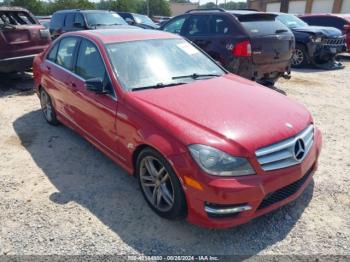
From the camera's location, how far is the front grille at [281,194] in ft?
9.22

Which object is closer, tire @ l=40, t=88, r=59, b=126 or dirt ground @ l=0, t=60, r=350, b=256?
dirt ground @ l=0, t=60, r=350, b=256

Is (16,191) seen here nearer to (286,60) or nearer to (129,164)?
(129,164)

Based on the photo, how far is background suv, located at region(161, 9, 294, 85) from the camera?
21.0ft

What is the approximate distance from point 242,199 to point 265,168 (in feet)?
1.04

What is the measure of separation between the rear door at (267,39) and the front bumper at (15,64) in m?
4.80

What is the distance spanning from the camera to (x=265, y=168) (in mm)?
2701

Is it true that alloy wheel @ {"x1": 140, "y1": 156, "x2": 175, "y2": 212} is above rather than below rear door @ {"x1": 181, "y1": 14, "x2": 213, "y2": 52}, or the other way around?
below

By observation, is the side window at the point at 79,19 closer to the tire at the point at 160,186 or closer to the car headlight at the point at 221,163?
the tire at the point at 160,186

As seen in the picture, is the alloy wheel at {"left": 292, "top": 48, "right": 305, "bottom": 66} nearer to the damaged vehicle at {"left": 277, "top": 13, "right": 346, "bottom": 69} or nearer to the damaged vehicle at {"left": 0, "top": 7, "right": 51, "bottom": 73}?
the damaged vehicle at {"left": 277, "top": 13, "right": 346, "bottom": 69}

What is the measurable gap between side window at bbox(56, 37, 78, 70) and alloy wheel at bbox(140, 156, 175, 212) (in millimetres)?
2090

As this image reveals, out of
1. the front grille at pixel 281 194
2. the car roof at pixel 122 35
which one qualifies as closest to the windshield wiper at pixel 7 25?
the car roof at pixel 122 35

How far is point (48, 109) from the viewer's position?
5488 mm

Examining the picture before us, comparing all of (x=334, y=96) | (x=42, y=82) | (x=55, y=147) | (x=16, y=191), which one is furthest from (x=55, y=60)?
(x=334, y=96)

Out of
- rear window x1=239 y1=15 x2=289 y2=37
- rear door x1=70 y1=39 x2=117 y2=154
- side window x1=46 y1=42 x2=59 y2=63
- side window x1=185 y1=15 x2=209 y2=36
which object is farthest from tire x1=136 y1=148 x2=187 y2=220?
side window x1=185 y1=15 x2=209 y2=36
